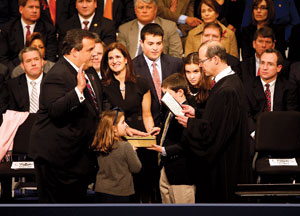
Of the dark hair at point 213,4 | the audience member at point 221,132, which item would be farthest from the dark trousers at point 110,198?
the dark hair at point 213,4

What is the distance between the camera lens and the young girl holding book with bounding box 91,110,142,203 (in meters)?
5.13

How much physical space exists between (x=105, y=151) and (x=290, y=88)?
2.77 m

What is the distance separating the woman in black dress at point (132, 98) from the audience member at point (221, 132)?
1.04m

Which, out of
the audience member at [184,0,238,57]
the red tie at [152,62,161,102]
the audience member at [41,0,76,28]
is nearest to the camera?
the red tie at [152,62,161,102]

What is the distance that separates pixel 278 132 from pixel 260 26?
7.04ft

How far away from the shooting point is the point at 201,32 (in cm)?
758

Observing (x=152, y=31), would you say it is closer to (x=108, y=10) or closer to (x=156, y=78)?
(x=156, y=78)

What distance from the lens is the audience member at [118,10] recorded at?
26.8ft

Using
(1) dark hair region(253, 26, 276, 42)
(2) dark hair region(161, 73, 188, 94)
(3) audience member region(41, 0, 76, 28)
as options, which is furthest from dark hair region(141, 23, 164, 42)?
(3) audience member region(41, 0, 76, 28)

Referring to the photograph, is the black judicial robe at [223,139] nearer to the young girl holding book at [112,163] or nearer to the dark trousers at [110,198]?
the young girl holding book at [112,163]

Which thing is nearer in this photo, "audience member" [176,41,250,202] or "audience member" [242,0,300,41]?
"audience member" [176,41,250,202]

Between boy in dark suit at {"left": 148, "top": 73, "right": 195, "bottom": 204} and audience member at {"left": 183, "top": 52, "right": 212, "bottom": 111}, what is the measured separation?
0.31 metres

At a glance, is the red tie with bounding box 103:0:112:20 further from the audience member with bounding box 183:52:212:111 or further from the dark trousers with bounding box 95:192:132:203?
the dark trousers with bounding box 95:192:132:203
